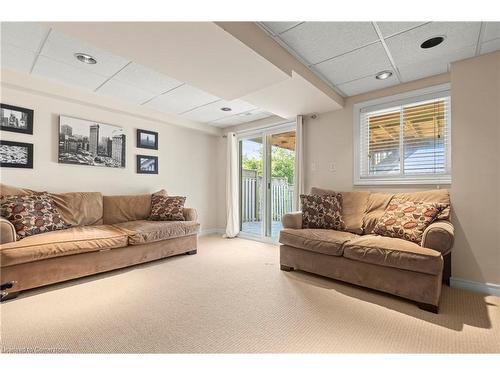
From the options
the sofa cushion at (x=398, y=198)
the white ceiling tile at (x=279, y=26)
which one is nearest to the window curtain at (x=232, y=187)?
the sofa cushion at (x=398, y=198)

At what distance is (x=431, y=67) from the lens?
2.50 metres

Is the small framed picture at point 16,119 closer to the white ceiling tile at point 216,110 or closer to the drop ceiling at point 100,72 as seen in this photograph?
the drop ceiling at point 100,72

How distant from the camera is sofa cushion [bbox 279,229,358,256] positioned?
7.70 ft

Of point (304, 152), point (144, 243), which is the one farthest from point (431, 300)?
point (144, 243)

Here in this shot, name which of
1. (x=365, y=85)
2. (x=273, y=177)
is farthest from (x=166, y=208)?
(x=365, y=85)

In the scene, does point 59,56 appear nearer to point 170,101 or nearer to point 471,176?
point 170,101

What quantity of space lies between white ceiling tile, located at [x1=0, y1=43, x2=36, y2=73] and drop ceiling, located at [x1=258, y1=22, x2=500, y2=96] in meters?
2.32

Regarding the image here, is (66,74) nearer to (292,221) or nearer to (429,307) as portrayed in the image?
(292,221)

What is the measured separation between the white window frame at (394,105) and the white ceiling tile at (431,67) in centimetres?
17

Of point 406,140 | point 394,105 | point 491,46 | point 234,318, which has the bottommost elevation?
point 234,318

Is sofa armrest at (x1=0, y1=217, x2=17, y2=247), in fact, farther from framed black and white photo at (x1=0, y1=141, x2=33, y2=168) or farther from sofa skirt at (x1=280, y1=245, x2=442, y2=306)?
sofa skirt at (x1=280, y1=245, x2=442, y2=306)

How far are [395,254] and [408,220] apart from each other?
0.50 meters
